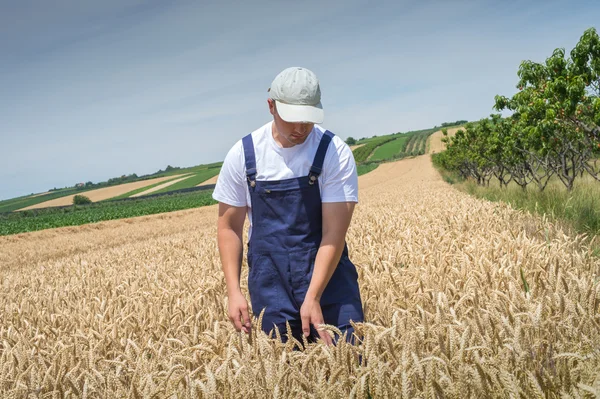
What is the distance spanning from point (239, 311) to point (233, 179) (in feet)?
2.65

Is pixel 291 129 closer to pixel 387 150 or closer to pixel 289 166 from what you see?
pixel 289 166

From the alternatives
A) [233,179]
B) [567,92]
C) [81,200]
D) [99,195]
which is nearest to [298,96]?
[233,179]

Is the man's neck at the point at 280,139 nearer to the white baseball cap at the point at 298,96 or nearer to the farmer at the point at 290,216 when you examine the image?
the farmer at the point at 290,216

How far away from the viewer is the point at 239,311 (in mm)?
2779

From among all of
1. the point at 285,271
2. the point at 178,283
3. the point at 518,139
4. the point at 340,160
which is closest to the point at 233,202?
the point at 285,271

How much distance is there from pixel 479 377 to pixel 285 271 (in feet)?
4.10

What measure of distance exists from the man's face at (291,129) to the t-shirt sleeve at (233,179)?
33 cm

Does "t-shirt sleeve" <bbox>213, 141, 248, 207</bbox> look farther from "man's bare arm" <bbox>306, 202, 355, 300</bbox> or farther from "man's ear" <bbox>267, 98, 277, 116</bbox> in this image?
"man's bare arm" <bbox>306, 202, 355, 300</bbox>

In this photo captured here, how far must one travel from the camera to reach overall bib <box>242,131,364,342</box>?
9.06 ft

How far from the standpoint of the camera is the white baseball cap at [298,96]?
247cm

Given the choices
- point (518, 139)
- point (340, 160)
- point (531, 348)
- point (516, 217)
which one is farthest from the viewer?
point (518, 139)

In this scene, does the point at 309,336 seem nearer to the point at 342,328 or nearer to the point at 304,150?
the point at 342,328

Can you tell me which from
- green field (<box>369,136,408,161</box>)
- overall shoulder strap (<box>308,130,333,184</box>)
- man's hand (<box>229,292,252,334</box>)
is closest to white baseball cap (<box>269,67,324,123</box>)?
overall shoulder strap (<box>308,130,333,184</box>)

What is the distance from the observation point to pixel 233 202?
114 inches
